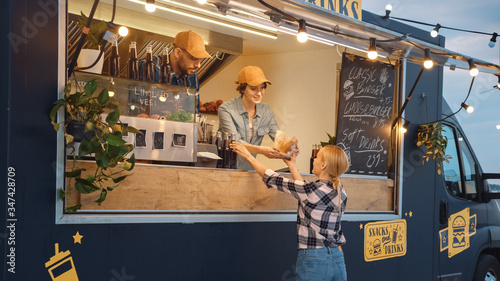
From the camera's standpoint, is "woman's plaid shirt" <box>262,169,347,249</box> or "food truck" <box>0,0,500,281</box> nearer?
"food truck" <box>0,0,500,281</box>

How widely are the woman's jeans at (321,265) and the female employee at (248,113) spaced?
133 cm

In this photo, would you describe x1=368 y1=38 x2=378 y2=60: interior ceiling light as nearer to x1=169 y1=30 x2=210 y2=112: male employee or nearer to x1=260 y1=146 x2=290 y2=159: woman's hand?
x1=260 y1=146 x2=290 y2=159: woman's hand

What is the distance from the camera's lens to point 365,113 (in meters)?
5.80

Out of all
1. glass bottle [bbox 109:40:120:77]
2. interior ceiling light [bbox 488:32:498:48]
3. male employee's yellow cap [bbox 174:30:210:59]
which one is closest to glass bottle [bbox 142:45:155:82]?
glass bottle [bbox 109:40:120:77]

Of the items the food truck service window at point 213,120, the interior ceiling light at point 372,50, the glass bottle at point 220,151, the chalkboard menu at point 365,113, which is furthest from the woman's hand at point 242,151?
the chalkboard menu at point 365,113

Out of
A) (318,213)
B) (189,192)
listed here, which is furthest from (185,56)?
(318,213)

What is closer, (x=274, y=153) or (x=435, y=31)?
(x=274, y=153)

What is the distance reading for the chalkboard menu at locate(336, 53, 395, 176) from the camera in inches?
223

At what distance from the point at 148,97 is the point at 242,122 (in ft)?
4.52

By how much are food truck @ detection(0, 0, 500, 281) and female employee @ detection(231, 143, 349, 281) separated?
2.45 feet

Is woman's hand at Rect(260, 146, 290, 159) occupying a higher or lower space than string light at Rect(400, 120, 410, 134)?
lower

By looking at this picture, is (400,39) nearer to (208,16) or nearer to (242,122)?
(242,122)

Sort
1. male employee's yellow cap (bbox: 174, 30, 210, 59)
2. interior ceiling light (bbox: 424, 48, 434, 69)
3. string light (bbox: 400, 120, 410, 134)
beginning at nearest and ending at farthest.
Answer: male employee's yellow cap (bbox: 174, 30, 210, 59)
interior ceiling light (bbox: 424, 48, 434, 69)
string light (bbox: 400, 120, 410, 134)

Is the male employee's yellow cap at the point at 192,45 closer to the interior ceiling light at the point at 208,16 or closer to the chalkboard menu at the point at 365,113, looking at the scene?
the interior ceiling light at the point at 208,16
